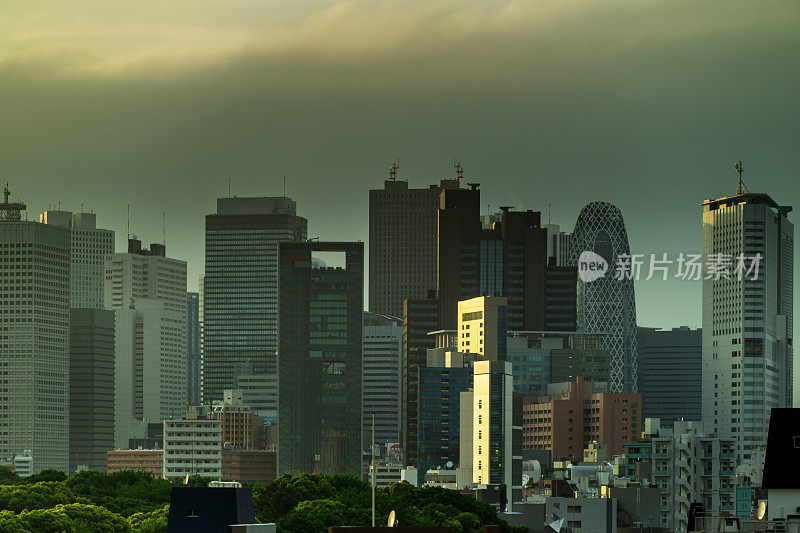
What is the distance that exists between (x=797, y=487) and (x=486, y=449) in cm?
15781

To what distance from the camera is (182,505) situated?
167 ft

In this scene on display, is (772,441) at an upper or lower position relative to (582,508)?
upper

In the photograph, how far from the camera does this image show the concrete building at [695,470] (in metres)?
134

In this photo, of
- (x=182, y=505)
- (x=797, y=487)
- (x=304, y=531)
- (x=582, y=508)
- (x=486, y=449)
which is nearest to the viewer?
(x=797, y=487)


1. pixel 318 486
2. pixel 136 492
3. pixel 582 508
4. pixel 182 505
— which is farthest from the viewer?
pixel 136 492

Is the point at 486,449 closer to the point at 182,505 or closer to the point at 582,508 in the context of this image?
the point at 582,508

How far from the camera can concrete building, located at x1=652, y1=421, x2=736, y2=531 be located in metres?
134

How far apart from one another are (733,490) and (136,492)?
4859cm

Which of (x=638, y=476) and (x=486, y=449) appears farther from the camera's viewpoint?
(x=486, y=449)

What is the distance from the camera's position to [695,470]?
453 ft

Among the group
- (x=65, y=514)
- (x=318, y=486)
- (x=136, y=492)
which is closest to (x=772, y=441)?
(x=65, y=514)

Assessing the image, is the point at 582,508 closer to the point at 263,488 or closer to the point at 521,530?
the point at 521,530

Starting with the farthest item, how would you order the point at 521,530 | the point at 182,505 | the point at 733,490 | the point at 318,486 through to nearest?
the point at 733,490
the point at 318,486
the point at 521,530
the point at 182,505

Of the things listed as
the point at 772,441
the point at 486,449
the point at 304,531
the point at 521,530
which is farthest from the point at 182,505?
the point at 486,449
